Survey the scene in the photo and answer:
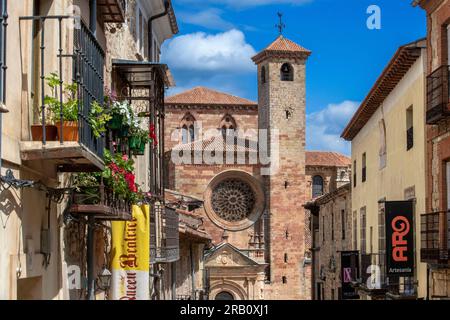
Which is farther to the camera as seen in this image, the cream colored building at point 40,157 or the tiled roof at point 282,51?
the tiled roof at point 282,51

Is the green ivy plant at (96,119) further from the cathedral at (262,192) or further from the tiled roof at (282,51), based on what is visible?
the tiled roof at (282,51)

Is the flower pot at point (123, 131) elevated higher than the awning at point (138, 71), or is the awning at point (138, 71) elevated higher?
the awning at point (138, 71)

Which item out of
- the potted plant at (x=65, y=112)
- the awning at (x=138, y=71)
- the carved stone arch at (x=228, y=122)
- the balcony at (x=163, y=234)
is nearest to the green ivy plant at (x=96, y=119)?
the potted plant at (x=65, y=112)

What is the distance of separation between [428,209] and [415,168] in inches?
66.5

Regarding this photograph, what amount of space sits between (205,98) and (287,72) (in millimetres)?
8943

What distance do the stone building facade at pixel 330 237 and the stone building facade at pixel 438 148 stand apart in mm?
13883

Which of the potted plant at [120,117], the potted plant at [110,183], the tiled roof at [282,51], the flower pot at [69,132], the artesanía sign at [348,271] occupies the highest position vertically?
the tiled roof at [282,51]

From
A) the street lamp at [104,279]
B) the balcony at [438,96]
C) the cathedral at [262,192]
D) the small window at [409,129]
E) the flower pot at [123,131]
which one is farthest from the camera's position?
the cathedral at [262,192]

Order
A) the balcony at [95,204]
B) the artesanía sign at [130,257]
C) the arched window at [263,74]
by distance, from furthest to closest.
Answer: the arched window at [263,74] → the artesanía sign at [130,257] → the balcony at [95,204]

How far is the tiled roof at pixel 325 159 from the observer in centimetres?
8250

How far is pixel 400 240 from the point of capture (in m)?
20.8

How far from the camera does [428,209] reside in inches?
779

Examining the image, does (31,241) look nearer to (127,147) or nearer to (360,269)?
(127,147)
